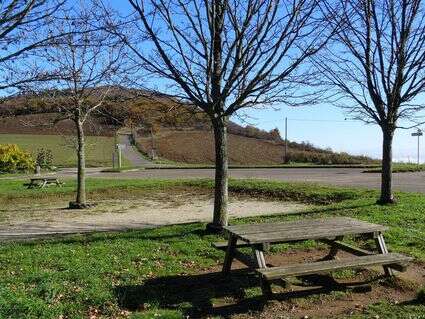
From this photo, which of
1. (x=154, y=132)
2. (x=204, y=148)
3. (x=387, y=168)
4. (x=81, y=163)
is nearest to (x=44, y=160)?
(x=154, y=132)

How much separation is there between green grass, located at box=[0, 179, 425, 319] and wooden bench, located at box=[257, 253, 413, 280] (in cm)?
50

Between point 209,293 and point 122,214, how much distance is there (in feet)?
29.3

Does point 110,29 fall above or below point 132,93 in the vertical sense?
above

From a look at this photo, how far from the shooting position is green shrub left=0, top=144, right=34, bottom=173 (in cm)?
3944

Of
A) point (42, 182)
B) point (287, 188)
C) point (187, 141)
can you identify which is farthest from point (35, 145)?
point (287, 188)

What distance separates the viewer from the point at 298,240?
670 cm

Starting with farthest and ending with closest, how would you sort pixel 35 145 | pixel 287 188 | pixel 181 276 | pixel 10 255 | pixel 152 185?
pixel 35 145 < pixel 152 185 < pixel 287 188 < pixel 10 255 < pixel 181 276


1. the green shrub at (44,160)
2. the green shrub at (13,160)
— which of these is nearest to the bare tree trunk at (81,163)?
the green shrub at (13,160)

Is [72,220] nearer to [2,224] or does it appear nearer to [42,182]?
[2,224]

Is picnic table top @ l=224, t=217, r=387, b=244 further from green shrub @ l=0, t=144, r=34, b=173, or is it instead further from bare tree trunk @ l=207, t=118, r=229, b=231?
green shrub @ l=0, t=144, r=34, b=173

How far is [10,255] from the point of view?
7.95 meters

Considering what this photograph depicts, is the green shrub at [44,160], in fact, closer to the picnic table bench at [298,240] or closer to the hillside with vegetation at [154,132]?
the hillside with vegetation at [154,132]

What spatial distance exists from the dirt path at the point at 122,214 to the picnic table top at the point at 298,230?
17.7 feet

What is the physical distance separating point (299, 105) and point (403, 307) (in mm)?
4573
